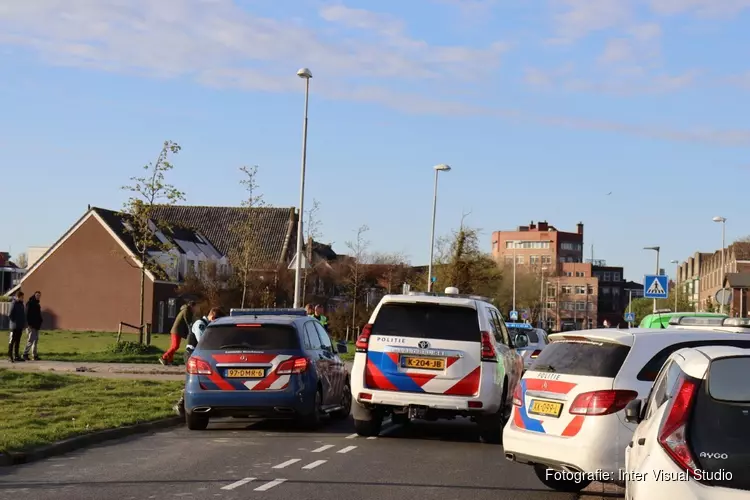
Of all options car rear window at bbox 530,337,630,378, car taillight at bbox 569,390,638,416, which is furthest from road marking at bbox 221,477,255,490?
car taillight at bbox 569,390,638,416

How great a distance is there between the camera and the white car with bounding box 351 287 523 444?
14.8m

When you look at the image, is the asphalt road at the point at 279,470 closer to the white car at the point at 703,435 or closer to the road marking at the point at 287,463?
the road marking at the point at 287,463

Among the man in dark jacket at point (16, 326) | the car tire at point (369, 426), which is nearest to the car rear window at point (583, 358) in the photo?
the car tire at point (369, 426)

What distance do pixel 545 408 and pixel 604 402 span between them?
70 cm

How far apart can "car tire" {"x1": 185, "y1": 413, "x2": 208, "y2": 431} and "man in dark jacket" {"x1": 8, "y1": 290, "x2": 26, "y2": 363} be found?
1414cm

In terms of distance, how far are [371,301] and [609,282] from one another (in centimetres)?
11689

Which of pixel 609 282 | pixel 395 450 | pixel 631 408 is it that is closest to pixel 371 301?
pixel 395 450

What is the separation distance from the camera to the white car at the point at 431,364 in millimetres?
14820

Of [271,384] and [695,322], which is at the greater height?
[695,322]

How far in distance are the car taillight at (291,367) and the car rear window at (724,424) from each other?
10006mm

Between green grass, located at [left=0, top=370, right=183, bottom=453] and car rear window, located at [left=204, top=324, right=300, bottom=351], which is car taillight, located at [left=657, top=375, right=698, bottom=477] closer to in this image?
green grass, located at [left=0, top=370, right=183, bottom=453]

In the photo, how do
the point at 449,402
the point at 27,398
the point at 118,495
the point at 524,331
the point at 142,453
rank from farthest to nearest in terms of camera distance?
1. the point at 524,331
2. the point at 27,398
3. the point at 449,402
4. the point at 142,453
5. the point at 118,495

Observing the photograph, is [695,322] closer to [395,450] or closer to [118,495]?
[395,450]

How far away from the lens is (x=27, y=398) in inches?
759
